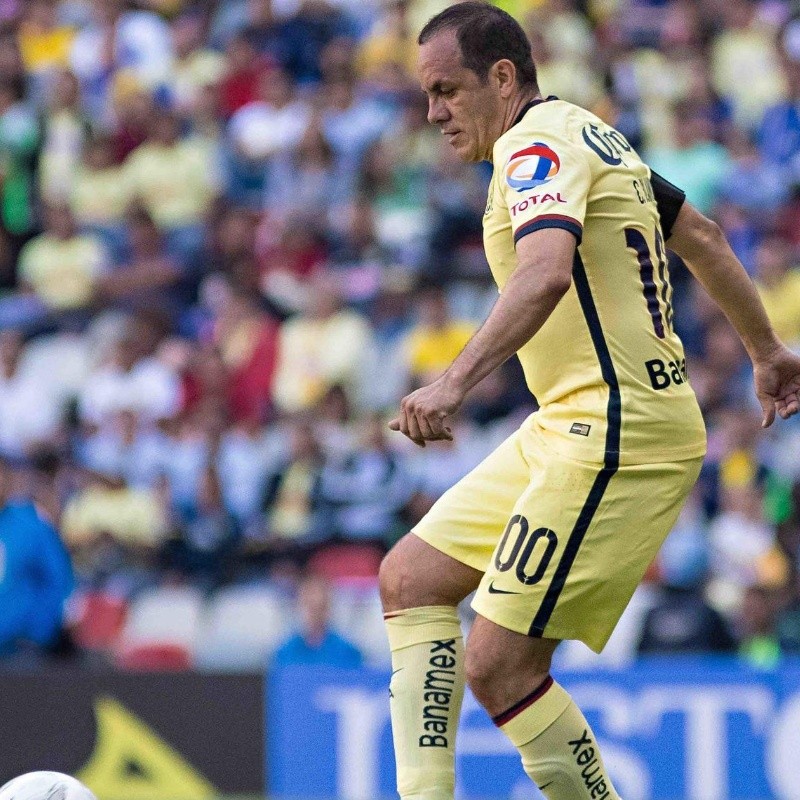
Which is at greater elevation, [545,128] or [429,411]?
[545,128]

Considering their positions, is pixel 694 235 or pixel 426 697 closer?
pixel 426 697

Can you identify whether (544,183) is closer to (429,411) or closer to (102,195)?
(429,411)

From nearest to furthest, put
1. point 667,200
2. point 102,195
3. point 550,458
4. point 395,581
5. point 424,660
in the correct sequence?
point 550,458
point 424,660
point 395,581
point 667,200
point 102,195

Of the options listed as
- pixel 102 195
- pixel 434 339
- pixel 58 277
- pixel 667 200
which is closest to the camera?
pixel 667 200

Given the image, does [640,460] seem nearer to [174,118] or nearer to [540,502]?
[540,502]

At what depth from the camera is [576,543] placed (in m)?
4.34

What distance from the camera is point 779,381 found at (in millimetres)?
5035

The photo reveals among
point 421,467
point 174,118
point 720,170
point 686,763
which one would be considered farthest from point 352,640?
point 174,118

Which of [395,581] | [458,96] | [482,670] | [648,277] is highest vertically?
[458,96]

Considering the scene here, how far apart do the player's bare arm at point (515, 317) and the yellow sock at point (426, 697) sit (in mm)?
741

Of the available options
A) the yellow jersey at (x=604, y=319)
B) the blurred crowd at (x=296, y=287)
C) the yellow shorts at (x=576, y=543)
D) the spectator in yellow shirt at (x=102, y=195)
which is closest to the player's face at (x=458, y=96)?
the yellow jersey at (x=604, y=319)

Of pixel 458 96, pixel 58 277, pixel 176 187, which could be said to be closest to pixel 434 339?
pixel 176 187

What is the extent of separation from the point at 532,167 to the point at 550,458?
78 cm

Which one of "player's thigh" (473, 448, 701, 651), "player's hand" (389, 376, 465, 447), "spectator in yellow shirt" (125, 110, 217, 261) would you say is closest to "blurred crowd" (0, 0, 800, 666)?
"spectator in yellow shirt" (125, 110, 217, 261)
